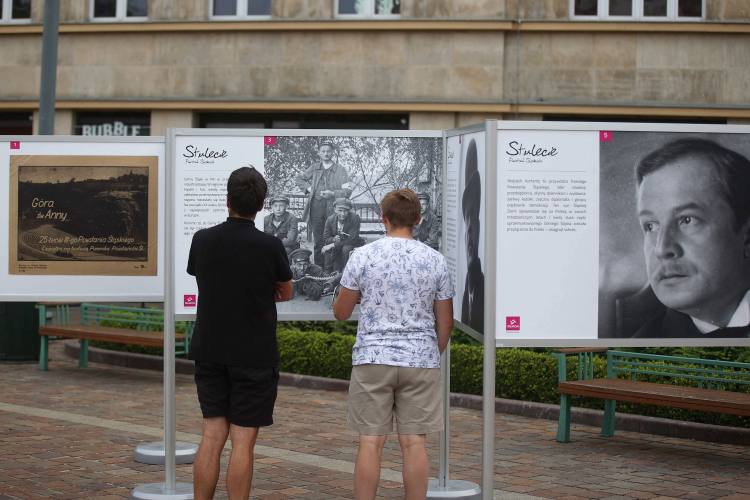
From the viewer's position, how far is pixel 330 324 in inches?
475

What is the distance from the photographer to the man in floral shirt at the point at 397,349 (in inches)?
183

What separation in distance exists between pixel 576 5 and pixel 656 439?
1030cm

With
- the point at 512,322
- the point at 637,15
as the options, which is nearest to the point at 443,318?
the point at 512,322

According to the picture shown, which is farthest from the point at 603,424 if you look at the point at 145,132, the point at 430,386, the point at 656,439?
the point at 145,132

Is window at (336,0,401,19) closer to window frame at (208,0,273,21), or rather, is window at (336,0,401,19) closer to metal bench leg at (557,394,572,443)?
window frame at (208,0,273,21)

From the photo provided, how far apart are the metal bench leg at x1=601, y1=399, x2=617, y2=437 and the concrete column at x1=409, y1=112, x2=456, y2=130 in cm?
925

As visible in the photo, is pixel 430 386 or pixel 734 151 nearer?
pixel 430 386

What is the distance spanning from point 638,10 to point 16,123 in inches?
473

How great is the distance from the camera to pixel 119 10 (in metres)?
17.2

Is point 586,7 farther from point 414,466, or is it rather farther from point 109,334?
point 414,466

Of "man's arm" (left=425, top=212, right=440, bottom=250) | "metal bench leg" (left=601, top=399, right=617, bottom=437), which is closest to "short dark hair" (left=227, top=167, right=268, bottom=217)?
"man's arm" (left=425, top=212, right=440, bottom=250)

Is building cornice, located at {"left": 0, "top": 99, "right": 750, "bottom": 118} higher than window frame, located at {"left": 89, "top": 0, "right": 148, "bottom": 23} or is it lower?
lower

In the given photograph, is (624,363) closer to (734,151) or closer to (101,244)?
(734,151)

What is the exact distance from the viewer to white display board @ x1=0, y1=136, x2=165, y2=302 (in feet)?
20.9
